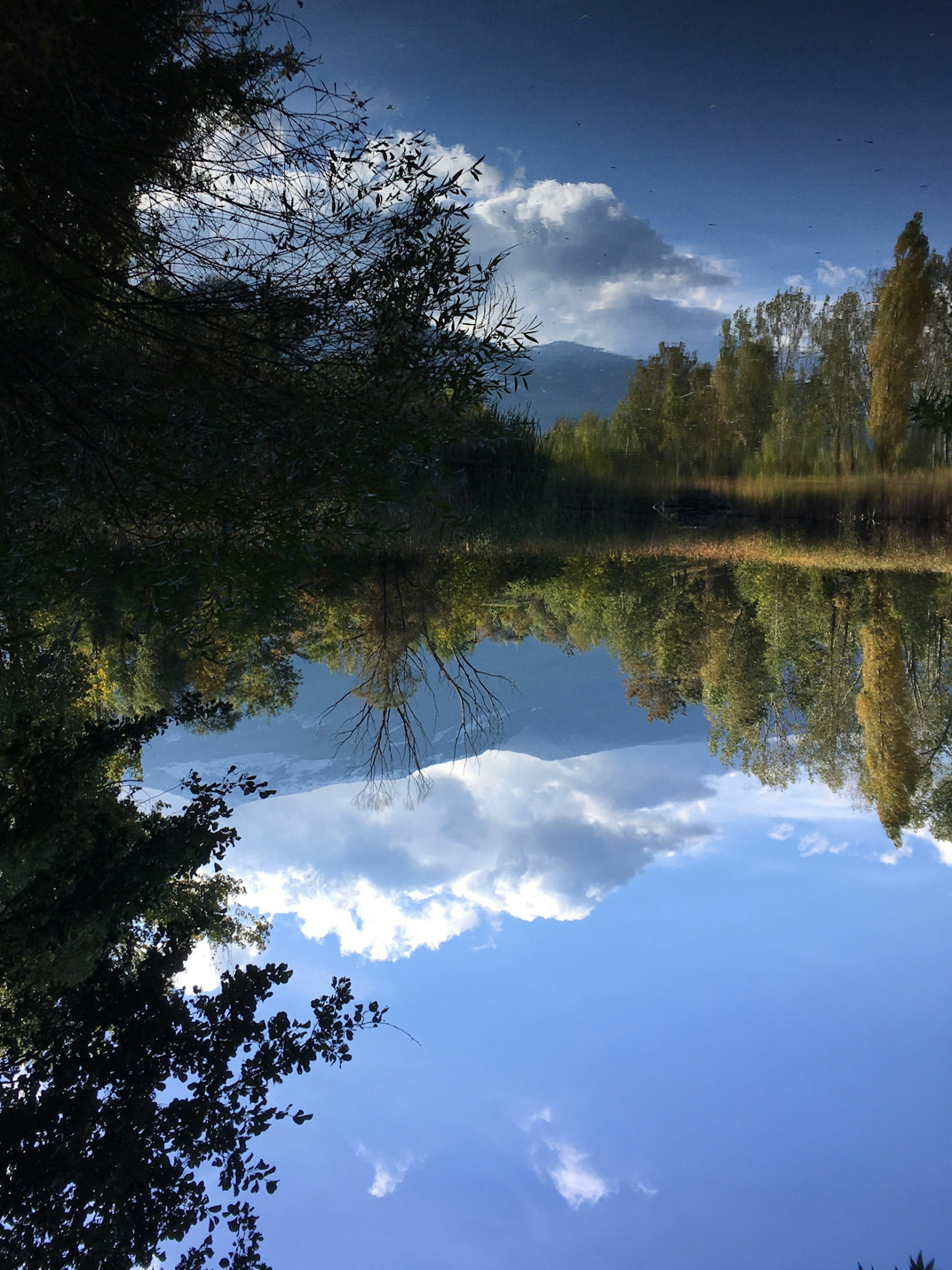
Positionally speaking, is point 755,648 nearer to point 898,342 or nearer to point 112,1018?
point 112,1018

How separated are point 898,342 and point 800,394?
7.88m

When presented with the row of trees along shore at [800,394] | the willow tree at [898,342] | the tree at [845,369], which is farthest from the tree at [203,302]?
the tree at [845,369]

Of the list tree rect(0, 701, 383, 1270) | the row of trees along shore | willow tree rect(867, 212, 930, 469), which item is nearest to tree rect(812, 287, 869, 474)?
the row of trees along shore

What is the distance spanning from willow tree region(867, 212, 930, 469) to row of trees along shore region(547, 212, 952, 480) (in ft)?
0.09

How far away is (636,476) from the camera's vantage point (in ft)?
65.9

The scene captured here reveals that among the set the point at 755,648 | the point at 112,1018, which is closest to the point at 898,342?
the point at 755,648

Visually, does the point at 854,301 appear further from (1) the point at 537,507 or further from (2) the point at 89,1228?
(2) the point at 89,1228

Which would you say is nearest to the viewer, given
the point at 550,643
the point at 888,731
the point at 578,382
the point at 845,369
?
the point at 888,731

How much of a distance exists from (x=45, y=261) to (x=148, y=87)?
1.14 m

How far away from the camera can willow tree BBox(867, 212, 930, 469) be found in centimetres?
1742

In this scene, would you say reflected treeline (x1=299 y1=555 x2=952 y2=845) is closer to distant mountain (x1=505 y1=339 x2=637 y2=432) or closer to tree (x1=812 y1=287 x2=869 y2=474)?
tree (x1=812 y1=287 x2=869 y2=474)

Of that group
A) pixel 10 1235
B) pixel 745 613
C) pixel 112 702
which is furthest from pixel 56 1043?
pixel 745 613

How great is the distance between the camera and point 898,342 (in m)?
18.0

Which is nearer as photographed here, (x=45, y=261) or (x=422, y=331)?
(x=45, y=261)
